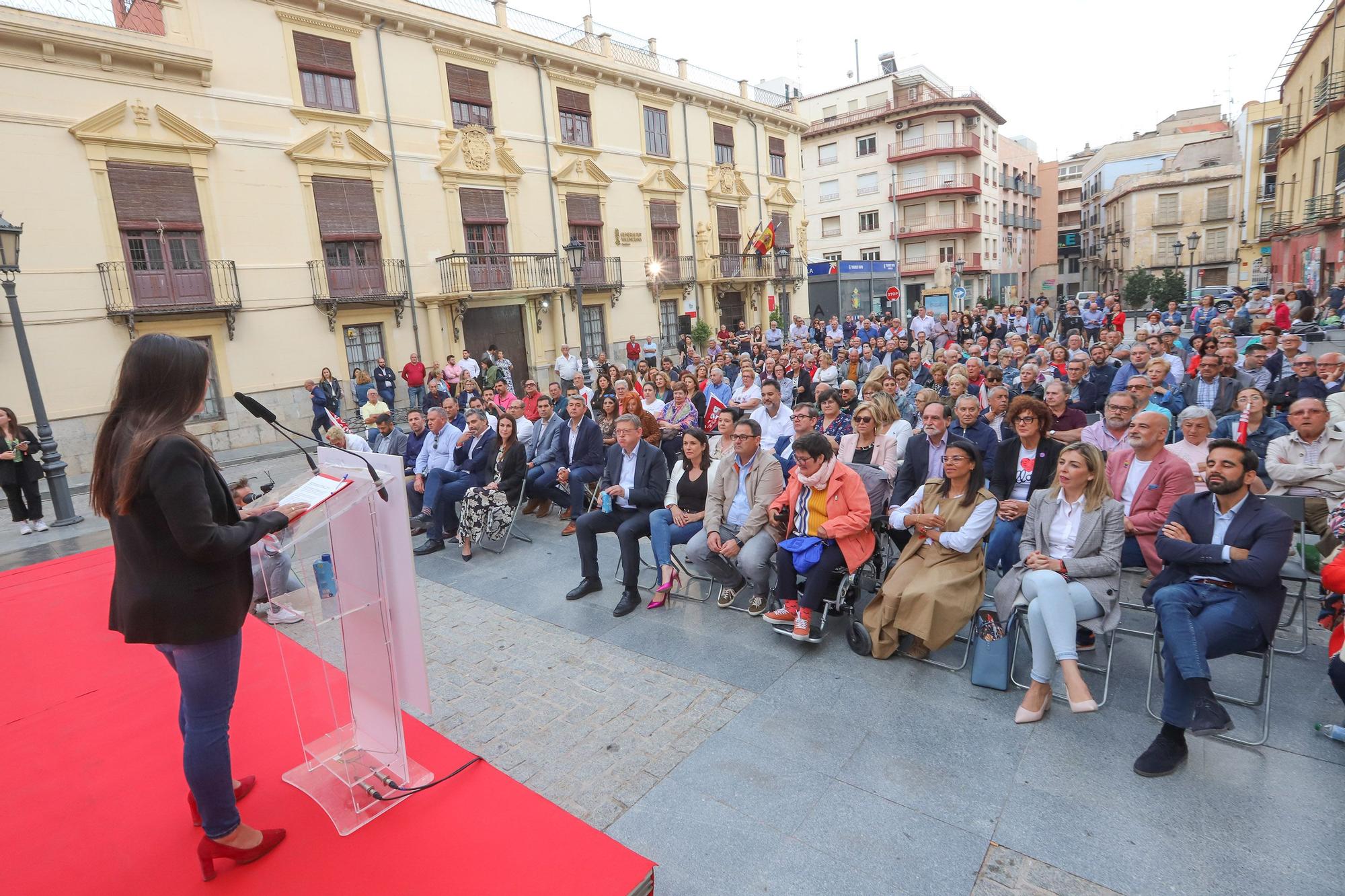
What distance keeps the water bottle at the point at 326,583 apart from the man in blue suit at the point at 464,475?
4272 mm

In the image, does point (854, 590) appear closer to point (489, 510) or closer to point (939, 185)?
point (489, 510)

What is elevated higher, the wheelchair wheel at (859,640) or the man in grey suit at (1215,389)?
the man in grey suit at (1215,389)

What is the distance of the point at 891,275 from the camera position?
128ft

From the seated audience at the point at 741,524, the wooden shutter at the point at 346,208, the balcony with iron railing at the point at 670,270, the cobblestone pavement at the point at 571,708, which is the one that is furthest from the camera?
the balcony with iron railing at the point at 670,270

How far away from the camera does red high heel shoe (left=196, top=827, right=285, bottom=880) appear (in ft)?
8.25

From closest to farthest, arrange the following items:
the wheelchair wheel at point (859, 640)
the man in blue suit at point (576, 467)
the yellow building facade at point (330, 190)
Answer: the wheelchair wheel at point (859, 640)
the man in blue suit at point (576, 467)
the yellow building facade at point (330, 190)

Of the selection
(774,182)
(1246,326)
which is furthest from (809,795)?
(774,182)

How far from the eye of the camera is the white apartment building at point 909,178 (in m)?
40.6

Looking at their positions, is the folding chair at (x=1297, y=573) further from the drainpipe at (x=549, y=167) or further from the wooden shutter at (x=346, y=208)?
the drainpipe at (x=549, y=167)

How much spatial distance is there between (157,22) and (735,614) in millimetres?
17731

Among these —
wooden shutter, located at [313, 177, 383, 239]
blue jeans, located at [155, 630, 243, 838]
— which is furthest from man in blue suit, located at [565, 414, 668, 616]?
wooden shutter, located at [313, 177, 383, 239]

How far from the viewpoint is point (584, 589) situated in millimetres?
5648

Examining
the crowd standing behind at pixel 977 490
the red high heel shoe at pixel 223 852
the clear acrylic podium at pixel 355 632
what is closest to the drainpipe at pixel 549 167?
the crowd standing behind at pixel 977 490

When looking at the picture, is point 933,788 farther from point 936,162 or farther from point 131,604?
point 936,162
